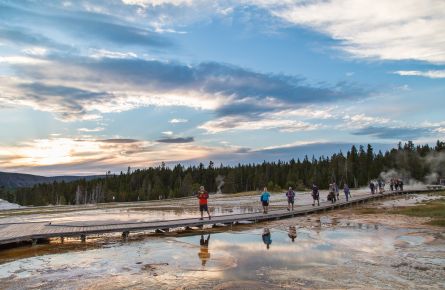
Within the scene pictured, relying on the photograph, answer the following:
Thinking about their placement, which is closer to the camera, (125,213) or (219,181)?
(125,213)

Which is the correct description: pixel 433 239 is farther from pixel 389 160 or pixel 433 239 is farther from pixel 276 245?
pixel 389 160

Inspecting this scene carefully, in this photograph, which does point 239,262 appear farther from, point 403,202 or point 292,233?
point 403,202

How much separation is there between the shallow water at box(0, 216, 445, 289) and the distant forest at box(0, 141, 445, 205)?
89.6 meters

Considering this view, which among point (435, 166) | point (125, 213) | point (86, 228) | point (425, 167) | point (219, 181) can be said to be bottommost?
point (125, 213)

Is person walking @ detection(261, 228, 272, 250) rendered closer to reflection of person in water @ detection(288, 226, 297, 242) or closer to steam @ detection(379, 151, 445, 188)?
reflection of person in water @ detection(288, 226, 297, 242)

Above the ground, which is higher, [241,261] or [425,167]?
[425,167]

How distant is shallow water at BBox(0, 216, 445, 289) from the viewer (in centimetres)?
1210

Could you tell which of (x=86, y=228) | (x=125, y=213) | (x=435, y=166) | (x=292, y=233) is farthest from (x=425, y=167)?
(x=86, y=228)

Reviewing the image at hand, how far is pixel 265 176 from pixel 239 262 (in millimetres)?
112994

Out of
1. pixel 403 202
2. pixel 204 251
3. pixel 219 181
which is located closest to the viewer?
pixel 204 251

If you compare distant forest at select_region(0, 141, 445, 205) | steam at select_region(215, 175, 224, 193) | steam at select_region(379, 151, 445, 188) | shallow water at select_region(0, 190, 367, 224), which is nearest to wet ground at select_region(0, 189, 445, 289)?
shallow water at select_region(0, 190, 367, 224)

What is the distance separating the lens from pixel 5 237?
1917 cm

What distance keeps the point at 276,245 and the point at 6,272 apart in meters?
10.6

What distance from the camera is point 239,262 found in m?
14.7
